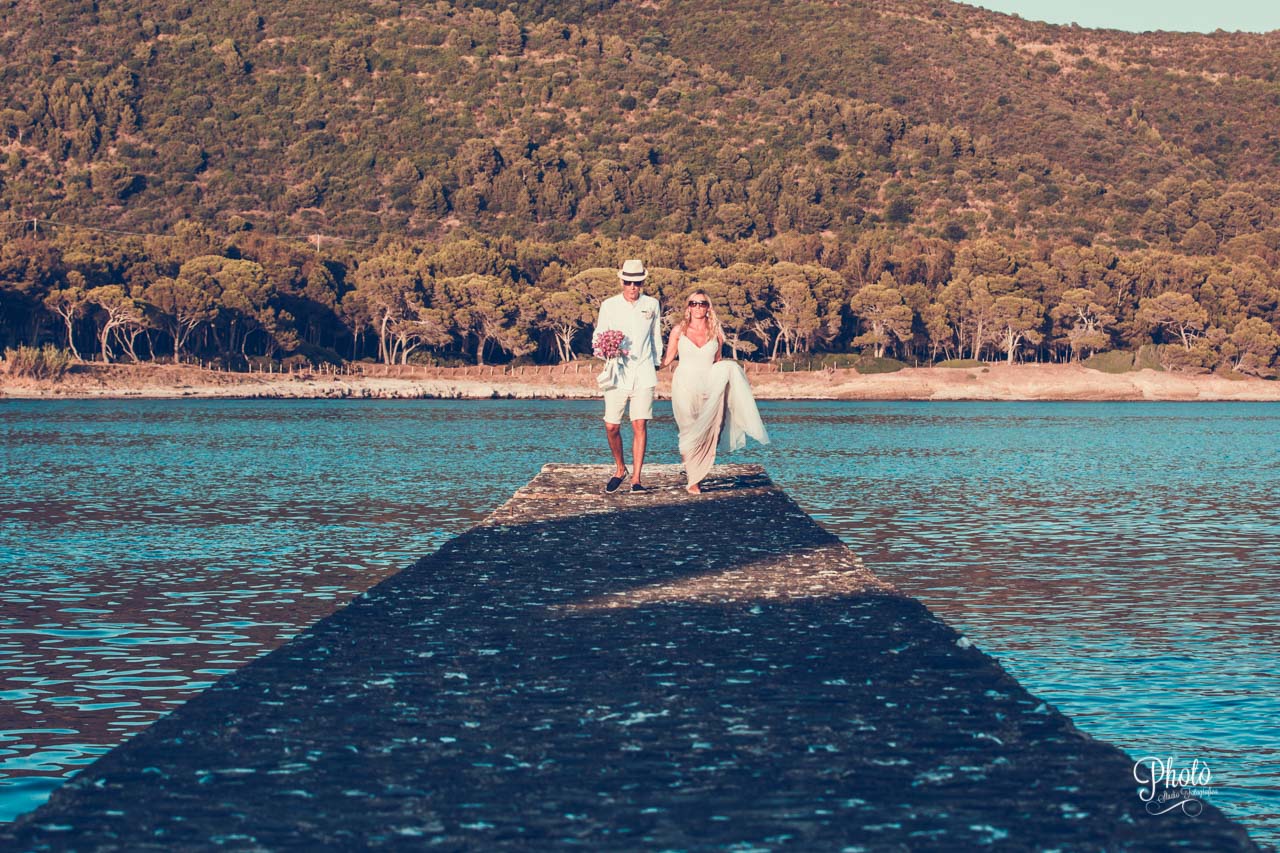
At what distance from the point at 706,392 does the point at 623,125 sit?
152726 mm

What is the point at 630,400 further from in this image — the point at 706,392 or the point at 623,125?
the point at 623,125

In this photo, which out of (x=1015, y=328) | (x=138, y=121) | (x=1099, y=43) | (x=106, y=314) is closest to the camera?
(x=106, y=314)

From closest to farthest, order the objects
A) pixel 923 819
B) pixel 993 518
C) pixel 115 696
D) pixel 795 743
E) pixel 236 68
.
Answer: pixel 923 819 → pixel 795 743 → pixel 115 696 → pixel 993 518 → pixel 236 68

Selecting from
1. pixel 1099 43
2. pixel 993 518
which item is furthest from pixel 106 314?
pixel 1099 43

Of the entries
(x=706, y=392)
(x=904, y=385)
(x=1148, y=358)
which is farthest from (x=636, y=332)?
(x=1148, y=358)

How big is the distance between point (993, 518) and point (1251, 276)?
91207 mm

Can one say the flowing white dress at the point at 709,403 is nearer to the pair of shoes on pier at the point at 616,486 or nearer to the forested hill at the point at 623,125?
the pair of shoes on pier at the point at 616,486

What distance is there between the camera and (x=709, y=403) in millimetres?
15930

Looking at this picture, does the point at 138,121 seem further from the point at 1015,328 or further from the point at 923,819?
the point at 923,819

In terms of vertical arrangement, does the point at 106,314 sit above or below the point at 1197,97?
below

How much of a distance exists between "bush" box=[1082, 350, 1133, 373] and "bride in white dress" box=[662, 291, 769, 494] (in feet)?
315

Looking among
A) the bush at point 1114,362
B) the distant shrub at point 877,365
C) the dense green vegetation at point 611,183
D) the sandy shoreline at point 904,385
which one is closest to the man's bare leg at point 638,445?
the dense green vegetation at point 611,183

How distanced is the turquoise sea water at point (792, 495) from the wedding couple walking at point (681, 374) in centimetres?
275

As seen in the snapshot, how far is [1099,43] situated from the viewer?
193500 mm
